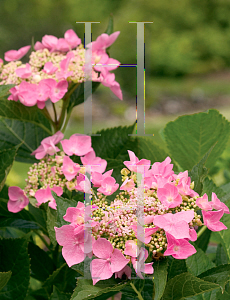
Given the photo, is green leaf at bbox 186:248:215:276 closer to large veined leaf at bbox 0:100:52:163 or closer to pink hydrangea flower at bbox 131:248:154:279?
pink hydrangea flower at bbox 131:248:154:279

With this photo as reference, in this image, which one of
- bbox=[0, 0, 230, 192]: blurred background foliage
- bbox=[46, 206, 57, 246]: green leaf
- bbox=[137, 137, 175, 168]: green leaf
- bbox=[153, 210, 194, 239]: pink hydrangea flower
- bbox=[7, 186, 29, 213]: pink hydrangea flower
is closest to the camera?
bbox=[153, 210, 194, 239]: pink hydrangea flower

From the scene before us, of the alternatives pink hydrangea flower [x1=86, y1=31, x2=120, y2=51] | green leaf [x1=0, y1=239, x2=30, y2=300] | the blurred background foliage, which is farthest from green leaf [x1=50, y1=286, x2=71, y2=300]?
the blurred background foliage

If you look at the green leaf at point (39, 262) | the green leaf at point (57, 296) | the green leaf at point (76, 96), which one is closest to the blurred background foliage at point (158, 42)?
the green leaf at point (76, 96)

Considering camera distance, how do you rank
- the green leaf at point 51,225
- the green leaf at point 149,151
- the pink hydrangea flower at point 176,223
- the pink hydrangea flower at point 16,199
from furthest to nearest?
1. the green leaf at point 149,151
2. the pink hydrangea flower at point 16,199
3. the green leaf at point 51,225
4. the pink hydrangea flower at point 176,223

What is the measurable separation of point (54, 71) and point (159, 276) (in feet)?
Answer: 1.34

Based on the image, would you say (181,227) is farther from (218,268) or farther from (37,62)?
(37,62)

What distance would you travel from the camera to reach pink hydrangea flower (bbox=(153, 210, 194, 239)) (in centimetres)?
33

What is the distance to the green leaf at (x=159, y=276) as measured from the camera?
35 cm

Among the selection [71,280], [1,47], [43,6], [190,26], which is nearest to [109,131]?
[71,280]

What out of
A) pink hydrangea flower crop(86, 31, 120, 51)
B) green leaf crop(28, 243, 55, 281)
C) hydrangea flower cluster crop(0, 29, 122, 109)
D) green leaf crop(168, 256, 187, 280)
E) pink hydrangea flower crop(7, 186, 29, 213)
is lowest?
green leaf crop(28, 243, 55, 281)

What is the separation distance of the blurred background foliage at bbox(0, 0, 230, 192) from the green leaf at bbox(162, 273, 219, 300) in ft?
13.7

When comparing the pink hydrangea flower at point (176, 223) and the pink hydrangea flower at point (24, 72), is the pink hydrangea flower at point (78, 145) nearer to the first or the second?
the pink hydrangea flower at point (24, 72)

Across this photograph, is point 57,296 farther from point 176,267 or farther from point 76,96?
point 76,96

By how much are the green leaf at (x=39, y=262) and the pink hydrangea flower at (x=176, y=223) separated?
356mm
